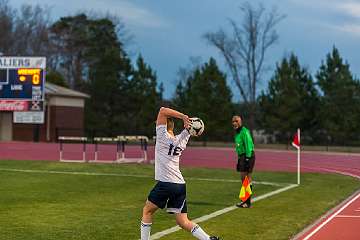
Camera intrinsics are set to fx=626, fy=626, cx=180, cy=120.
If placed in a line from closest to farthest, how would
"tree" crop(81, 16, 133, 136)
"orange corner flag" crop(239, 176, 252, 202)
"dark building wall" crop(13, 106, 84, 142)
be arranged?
"orange corner flag" crop(239, 176, 252, 202), "dark building wall" crop(13, 106, 84, 142), "tree" crop(81, 16, 133, 136)

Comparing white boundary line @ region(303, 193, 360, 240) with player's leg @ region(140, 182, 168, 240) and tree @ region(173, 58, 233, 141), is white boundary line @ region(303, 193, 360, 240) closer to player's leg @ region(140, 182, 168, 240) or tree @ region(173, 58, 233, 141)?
player's leg @ region(140, 182, 168, 240)

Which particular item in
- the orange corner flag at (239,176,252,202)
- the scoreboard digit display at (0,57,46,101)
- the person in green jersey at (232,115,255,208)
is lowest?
the orange corner flag at (239,176,252,202)

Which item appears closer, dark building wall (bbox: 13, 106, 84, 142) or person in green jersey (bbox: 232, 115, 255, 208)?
person in green jersey (bbox: 232, 115, 255, 208)

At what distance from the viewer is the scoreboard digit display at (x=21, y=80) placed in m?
35.4

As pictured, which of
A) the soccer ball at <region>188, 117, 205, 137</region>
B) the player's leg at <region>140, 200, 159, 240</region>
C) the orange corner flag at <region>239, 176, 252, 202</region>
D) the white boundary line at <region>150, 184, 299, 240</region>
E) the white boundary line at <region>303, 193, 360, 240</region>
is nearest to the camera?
the soccer ball at <region>188, 117, 205, 137</region>

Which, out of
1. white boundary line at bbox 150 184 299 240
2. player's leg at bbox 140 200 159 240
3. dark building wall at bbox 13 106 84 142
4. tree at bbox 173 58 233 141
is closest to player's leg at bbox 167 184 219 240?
player's leg at bbox 140 200 159 240

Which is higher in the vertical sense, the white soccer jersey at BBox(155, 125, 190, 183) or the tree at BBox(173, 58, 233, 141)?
the tree at BBox(173, 58, 233, 141)

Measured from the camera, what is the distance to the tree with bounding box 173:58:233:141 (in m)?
60.0

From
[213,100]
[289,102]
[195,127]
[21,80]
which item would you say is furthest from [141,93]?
[195,127]

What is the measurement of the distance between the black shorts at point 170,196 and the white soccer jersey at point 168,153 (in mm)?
75

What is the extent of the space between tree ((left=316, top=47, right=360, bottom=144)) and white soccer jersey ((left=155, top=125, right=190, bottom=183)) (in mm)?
50225

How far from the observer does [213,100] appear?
61062mm

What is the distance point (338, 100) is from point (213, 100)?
12.0 metres

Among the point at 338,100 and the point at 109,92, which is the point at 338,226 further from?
the point at 109,92
